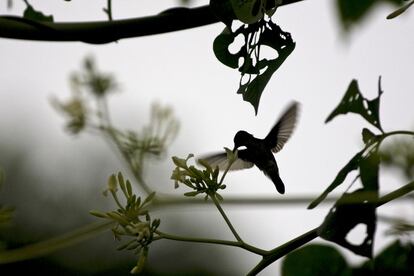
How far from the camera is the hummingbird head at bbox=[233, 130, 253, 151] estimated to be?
955 millimetres

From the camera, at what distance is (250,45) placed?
0.88 metres

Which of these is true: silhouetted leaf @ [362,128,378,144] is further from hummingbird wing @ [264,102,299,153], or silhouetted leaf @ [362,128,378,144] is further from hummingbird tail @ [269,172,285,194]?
hummingbird wing @ [264,102,299,153]

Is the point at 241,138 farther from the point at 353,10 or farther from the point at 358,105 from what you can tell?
the point at 353,10

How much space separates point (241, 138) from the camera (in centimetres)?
96

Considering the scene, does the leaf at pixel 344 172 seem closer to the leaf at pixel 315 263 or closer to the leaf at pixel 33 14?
the leaf at pixel 315 263

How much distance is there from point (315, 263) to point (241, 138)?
198mm

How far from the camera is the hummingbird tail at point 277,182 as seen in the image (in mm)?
906

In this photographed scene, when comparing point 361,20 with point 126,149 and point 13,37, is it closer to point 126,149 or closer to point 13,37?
point 13,37

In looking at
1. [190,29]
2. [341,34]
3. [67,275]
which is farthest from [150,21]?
[67,275]

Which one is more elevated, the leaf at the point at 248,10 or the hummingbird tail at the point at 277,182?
the leaf at the point at 248,10

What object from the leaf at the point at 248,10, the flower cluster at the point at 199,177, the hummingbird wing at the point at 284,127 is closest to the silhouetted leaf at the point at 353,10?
the leaf at the point at 248,10

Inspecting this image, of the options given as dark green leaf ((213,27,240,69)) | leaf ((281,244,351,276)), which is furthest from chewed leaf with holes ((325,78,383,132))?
leaf ((281,244,351,276))

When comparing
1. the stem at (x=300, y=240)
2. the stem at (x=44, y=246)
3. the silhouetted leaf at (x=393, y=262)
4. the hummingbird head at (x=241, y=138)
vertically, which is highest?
the hummingbird head at (x=241, y=138)

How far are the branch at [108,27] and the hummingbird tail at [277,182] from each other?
0.59 ft
